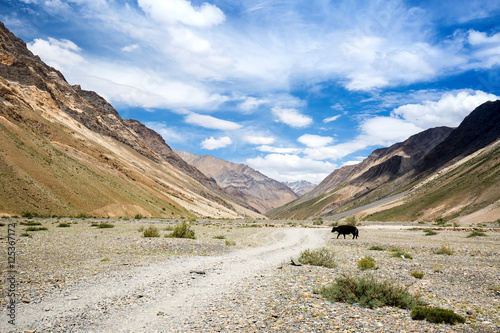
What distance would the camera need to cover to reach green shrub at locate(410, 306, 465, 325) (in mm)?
7168

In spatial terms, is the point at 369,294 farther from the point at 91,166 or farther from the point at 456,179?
the point at 456,179

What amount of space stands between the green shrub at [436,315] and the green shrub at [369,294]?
740mm

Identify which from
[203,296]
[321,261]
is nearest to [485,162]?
[321,261]

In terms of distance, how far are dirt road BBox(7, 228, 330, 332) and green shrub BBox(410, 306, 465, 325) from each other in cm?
585

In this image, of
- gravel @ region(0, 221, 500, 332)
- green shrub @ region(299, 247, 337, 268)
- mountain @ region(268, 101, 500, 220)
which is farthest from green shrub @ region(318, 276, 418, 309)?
mountain @ region(268, 101, 500, 220)

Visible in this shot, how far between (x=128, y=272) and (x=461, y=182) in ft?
390

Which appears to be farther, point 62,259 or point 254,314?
point 62,259

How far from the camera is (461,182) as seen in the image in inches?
3967

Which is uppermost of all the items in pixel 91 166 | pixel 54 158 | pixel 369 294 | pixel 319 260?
pixel 54 158

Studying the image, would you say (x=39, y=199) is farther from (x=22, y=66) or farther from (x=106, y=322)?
(x=22, y=66)

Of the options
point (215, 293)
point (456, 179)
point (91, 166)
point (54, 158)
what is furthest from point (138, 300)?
point (456, 179)

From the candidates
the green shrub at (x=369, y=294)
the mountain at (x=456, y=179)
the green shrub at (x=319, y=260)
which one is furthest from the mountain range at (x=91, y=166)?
the green shrub at (x=369, y=294)

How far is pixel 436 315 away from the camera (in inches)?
289

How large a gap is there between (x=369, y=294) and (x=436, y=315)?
1.83 m
